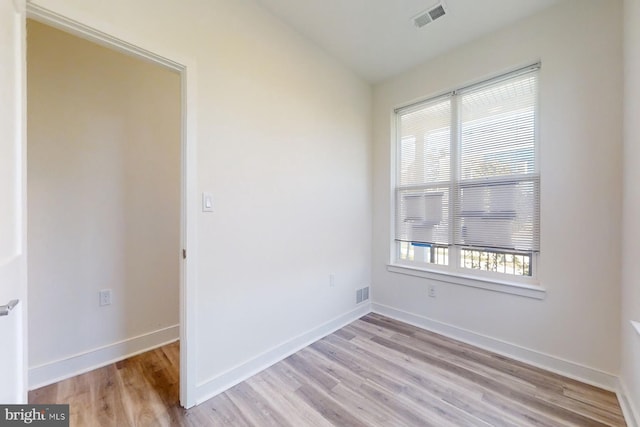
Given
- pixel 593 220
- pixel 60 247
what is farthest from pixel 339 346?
pixel 60 247

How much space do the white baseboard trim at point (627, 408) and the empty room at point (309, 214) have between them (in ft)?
0.07

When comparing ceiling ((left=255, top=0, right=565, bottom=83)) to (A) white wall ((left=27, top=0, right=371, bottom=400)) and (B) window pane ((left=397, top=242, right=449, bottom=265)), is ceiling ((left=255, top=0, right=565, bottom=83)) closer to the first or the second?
(A) white wall ((left=27, top=0, right=371, bottom=400))

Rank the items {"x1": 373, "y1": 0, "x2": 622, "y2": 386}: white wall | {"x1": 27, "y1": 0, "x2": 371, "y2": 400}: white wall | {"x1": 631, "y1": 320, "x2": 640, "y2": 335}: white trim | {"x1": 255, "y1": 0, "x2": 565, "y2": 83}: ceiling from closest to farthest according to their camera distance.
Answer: {"x1": 631, "y1": 320, "x2": 640, "y2": 335}: white trim → {"x1": 27, "y1": 0, "x2": 371, "y2": 400}: white wall → {"x1": 373, "y1": 0, "x2": 622, "y2": 386}: white wall → {"x1": 255, "y1": 0, "x2": 565, "y2": 83}: ceiling

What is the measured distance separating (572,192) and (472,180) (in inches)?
27.3

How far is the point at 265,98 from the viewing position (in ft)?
6.81

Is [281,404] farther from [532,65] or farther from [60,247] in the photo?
[532,65]

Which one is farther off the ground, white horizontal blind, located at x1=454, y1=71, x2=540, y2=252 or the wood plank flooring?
white horizontal blind, located at x1=454, y1=71, x2=540, y2=252

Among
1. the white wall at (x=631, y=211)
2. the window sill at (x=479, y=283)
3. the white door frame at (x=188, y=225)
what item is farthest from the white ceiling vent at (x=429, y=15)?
the window sill at (x=479, y=283)

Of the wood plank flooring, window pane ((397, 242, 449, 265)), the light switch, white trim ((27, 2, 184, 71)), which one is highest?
white trim ((27, 2, 184, 71))

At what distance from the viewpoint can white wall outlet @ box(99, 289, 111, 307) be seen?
2.10 metres

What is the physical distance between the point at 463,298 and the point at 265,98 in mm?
2531

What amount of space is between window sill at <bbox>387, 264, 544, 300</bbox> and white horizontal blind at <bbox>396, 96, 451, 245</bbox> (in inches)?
12.8

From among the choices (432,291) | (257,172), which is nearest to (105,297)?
(257,172)

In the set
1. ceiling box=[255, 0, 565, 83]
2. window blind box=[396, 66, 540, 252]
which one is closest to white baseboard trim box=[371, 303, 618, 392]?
window blind box=[396, 66, 540, 252]
